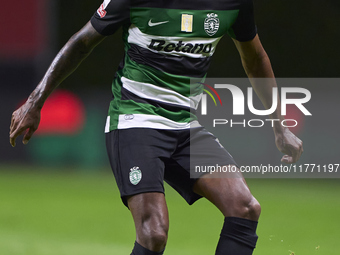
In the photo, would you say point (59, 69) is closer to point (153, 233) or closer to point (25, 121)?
point (25, 121)

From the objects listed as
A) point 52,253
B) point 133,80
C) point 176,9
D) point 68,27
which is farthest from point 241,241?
point 68,27

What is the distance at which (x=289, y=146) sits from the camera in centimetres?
439

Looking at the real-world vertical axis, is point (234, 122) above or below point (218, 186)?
below

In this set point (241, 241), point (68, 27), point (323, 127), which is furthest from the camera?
point (68, 27)

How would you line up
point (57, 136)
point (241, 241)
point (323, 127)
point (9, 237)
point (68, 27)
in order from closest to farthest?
point (241, 241) → point (9, 237) → point (323, 127) → point (57, 136) → point (68, 27)

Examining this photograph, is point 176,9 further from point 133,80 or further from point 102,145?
point 102,145

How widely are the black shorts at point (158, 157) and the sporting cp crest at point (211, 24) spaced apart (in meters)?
0.55

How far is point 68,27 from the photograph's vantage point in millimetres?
12156

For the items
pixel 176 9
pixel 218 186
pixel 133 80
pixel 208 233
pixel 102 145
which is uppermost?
pixel 176 9

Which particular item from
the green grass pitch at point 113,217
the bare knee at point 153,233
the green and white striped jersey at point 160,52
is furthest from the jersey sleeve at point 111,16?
the green grass pitch at point 113,217

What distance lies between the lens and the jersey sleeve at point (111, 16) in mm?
3836

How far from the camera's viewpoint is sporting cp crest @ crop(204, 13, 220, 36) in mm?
3971

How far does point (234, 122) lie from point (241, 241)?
6282 millimetres

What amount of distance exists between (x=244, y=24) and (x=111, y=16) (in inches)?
32.1
